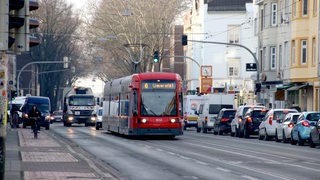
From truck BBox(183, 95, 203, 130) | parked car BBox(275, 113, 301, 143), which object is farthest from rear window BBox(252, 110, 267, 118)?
truck BBox(183, 95, 203, 130)

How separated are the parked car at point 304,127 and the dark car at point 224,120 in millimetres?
16383

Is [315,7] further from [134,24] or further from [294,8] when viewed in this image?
[134,24]

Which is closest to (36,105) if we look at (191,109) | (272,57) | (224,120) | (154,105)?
(191,109)

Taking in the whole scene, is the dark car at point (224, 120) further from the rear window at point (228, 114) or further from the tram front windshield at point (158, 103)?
the tram front windshield at point (158, 103)

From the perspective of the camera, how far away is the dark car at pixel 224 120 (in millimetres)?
58438

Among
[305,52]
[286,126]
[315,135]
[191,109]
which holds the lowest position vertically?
[315,135]

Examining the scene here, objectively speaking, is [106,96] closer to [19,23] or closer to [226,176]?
[226,176]

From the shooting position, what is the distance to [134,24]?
3875 inches

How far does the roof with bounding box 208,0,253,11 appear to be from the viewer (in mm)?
103188

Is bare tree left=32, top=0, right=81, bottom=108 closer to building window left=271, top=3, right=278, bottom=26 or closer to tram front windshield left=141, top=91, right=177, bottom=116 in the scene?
building window left=271, top=3, right=278, bottom=26

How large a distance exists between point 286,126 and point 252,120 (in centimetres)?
847

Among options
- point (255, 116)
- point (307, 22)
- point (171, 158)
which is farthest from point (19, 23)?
point (307, 22)

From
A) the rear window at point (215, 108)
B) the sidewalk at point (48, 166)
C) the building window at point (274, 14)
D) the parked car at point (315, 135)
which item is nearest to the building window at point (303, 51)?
the rear window at point (215, 108)

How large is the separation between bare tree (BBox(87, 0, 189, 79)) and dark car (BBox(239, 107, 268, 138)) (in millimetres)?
42004
